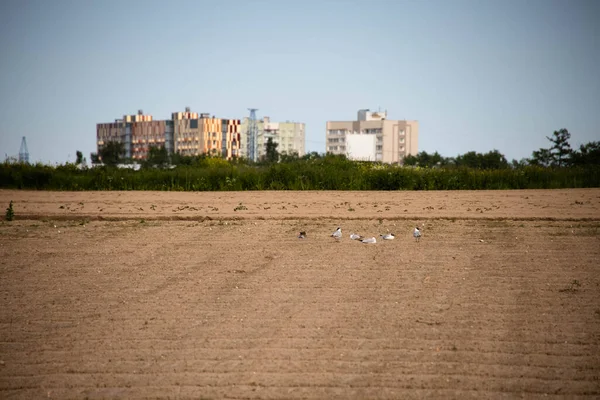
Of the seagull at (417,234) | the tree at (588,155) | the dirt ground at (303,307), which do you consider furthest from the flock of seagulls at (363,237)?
the tree at (588,155)

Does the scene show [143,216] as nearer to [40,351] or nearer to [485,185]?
[40,351]

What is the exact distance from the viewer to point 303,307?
35.4ft

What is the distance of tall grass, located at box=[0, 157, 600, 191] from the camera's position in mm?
28234

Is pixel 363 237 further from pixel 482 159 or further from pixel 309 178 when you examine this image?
pixel 482 159

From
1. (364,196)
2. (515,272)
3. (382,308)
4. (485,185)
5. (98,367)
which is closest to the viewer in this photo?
(98,367)

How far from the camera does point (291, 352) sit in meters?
9.02

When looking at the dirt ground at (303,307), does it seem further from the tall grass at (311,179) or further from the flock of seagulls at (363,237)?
the tall grass at (311,179)

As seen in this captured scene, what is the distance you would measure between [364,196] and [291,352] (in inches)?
629

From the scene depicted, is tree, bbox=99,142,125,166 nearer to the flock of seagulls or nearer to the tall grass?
the tall grass

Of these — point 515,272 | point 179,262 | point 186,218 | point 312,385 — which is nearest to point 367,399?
point 312,385

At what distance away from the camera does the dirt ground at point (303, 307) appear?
8.37 metres

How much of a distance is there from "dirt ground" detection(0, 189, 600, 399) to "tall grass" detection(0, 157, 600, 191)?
9.30m

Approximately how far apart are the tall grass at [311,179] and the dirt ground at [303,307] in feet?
30.5

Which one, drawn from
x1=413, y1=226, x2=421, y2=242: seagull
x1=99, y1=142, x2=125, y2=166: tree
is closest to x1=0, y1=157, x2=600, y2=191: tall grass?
x1=413, y1=226, x2=421, y2=242: seagull
